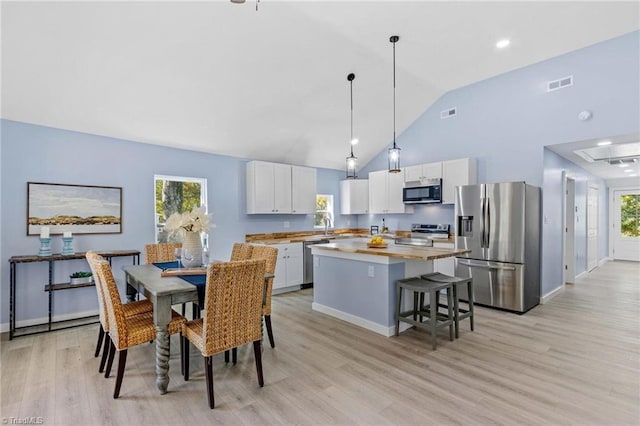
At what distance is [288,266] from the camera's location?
5574mm

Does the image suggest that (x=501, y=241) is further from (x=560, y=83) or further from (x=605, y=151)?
(x=605, y=151)

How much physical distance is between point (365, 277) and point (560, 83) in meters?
3.81

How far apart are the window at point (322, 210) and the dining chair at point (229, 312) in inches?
173

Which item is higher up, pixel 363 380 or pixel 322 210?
pixel 322 210

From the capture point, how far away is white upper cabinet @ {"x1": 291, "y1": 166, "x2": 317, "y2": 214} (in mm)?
6005

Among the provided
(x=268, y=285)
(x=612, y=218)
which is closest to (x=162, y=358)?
(x=268, y=285)

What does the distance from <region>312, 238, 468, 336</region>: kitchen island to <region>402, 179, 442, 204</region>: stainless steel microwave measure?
1.76 m

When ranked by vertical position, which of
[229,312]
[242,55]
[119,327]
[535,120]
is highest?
[242,55]

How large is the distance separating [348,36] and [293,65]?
2.45ft

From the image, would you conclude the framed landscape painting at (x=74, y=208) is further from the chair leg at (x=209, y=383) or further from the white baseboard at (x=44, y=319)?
the chair leg at (x=209, y=383)

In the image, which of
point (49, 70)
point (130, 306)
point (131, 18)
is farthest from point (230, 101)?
point (130, 306)

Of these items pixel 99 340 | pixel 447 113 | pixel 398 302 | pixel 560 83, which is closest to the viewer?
pixel 99 340

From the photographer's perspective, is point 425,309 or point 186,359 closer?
point 186,359

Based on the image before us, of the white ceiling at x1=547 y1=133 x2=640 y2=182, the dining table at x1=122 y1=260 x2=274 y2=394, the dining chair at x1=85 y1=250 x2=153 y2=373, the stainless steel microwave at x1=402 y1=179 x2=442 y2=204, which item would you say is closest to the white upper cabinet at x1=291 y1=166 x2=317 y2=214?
the stainless steel microwave at x1=402 y1=179 x2=442 y2=204
